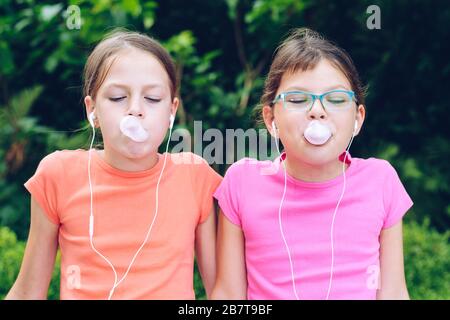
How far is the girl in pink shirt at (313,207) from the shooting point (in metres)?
2.34

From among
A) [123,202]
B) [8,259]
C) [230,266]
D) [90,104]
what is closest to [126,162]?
[123,202]

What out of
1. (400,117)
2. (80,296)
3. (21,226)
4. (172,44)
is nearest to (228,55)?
(172,44)

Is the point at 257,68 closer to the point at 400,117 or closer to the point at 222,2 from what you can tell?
the point at 222,2

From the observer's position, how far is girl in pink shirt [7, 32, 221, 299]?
91.4 inches

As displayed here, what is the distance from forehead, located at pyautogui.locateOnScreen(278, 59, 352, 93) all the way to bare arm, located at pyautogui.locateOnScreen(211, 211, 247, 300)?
529mm

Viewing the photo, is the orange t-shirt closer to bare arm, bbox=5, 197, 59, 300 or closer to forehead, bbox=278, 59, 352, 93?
bare arm, bbox=5, 197, 59, 300

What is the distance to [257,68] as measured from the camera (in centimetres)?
468

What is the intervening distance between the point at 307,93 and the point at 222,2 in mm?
2554

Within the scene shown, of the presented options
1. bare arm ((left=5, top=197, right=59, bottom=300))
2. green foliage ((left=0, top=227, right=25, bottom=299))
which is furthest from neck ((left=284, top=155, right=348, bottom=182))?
green foliage ((left=0, top=227, right=25, bottom=299))

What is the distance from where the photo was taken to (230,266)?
2422mm

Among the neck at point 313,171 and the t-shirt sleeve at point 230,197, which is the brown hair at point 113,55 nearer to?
the t-shirt sleeve at point 230,197

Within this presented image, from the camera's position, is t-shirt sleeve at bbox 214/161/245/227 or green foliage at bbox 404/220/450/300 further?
green foliage at bbox 404/220/450/300

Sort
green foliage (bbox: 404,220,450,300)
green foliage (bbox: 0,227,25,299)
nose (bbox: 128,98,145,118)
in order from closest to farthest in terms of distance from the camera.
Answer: nose (bbox: 128,98,145,118) < green foliage (bbox: 0,227,25,299) < green foliage (bbox: 404,220,450,300)

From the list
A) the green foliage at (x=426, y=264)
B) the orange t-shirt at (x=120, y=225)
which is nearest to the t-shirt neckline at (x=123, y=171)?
the orange t-shirt at (x=120, y=225)
